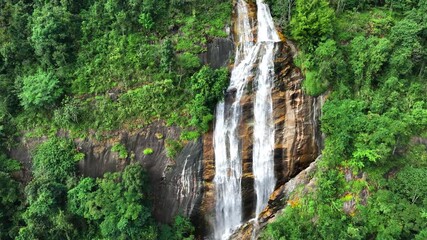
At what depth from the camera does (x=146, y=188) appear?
62.6 feet

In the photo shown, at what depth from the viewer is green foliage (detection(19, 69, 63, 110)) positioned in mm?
19516

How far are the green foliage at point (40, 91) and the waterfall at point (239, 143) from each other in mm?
9816

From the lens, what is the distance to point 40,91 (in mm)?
19562

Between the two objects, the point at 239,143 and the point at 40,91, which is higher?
the point at 40,91

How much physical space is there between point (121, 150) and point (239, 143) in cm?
705

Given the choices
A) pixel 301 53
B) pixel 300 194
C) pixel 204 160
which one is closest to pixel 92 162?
pixel 204 160

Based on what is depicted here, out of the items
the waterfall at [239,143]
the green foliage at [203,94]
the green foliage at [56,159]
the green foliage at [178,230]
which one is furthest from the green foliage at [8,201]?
the waterfall at [239,143]

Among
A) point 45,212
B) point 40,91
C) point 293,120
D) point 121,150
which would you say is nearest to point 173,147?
point 121,150

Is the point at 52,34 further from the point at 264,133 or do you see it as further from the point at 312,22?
the point at 312,22

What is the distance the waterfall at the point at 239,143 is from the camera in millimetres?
20250

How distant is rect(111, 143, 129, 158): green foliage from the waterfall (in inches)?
210

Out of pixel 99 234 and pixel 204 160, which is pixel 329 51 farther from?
pixel 99 234

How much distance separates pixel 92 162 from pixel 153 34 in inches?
350

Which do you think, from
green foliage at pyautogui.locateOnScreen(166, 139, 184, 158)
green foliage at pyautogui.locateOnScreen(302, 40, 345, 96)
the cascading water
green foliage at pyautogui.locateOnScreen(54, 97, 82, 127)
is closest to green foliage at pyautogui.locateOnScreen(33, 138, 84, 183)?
green foliage at pyautogui.locateOnScreen(54, 97, 82, 127)
